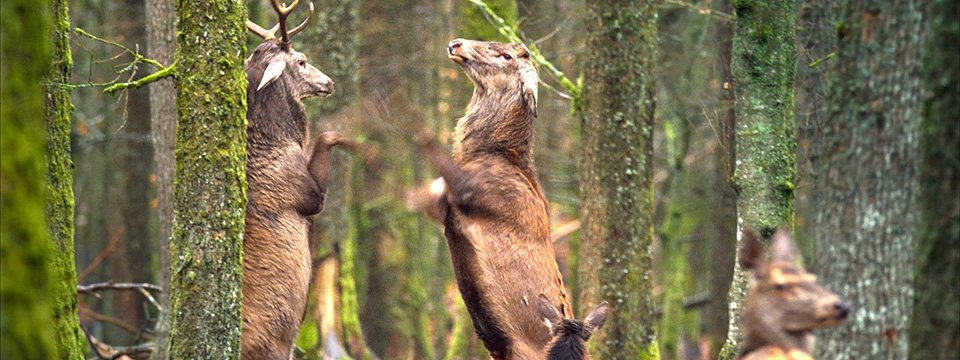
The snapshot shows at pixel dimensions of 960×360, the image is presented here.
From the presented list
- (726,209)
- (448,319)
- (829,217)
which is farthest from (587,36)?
(448,319)

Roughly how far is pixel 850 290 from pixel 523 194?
3614mm

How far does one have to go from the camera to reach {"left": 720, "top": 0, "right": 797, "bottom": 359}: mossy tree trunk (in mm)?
7613

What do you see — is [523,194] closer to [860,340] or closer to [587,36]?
[587,36]

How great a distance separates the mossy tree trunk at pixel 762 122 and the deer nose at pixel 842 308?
2.29m

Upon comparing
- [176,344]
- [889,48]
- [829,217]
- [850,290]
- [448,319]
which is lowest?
[448,319]

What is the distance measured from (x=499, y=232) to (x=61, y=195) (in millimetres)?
3577

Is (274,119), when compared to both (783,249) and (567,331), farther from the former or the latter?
(783,249)

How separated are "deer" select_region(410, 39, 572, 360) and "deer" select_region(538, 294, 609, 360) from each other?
0.72 feet

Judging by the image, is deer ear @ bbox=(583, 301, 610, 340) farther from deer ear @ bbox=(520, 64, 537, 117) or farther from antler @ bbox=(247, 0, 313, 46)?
antler @ bbox=(247, 0, 313, 46)

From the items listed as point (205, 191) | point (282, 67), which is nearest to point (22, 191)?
point (205, 191)

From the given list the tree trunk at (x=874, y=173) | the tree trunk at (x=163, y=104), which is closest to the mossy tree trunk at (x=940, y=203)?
the tree trunk at (x=874, y=173)

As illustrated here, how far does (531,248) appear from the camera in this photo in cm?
837

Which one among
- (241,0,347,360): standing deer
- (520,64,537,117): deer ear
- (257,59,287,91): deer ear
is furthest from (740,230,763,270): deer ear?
(257,59,287,91): deer ear

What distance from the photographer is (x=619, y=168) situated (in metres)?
9.13
